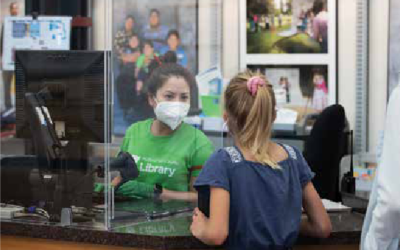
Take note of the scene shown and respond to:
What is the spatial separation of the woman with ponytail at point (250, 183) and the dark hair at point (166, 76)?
137cm

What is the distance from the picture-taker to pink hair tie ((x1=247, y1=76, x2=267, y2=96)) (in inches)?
108

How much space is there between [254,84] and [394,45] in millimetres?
2789

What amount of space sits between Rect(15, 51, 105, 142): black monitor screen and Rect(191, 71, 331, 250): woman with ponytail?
0.67 m

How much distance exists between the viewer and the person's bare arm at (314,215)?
2842 millimetres

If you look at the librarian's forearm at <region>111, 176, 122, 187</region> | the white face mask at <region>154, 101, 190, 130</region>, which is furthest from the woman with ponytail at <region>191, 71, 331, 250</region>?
the white face mask at <region>154, 101, 190, 130</region>

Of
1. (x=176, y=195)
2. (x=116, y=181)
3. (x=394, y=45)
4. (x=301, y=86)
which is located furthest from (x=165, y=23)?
(x=116, y=181)

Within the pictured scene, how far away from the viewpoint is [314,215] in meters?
2.86

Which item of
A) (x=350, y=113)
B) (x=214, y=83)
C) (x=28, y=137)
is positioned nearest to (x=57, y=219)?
(x=28, y=137)

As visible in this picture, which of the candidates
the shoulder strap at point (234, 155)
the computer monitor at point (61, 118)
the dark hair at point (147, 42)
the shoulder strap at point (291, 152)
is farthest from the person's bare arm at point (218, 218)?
the dark hair at point (147, 42)

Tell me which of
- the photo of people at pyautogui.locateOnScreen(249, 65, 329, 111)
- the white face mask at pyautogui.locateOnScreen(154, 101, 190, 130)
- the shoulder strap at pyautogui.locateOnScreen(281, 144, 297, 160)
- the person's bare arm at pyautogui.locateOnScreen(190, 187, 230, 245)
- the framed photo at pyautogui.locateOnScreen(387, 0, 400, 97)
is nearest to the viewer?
the person's bare arm at pyautogui.locateOnScreen(190, 187, 230, 245)

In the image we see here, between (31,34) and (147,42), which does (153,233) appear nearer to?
(147,42)

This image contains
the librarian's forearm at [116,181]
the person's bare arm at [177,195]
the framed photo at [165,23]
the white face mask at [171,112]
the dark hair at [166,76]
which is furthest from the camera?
the framed photo at [165,23]

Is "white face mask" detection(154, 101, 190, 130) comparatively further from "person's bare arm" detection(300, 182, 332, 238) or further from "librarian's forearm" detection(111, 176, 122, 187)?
"person's bare arm" detection(300, 182, 332, 238)

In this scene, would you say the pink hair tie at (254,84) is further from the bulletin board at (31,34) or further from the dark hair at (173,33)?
the bulletin board at (31,34)
